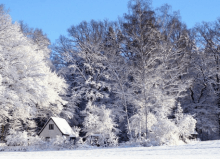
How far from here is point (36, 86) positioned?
18.6 m

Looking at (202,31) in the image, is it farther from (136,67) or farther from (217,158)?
(217,158)

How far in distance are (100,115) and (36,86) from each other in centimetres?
955

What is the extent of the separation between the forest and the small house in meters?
1.29

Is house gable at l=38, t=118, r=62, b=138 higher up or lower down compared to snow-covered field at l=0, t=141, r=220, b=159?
higher up

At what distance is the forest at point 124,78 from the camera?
19.1 metres

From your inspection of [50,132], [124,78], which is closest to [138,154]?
[124,78]

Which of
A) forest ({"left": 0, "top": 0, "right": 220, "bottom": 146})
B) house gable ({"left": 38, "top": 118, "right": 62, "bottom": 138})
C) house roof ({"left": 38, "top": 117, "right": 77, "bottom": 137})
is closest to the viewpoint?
forest ({"left": 0, "top": 0, "right": 220, "bottom": 146})

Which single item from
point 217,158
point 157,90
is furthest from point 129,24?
point 217,158

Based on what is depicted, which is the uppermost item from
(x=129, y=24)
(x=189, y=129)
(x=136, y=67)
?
(x=129, y=24)

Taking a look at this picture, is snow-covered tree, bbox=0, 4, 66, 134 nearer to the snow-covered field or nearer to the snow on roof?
the snow-covered field

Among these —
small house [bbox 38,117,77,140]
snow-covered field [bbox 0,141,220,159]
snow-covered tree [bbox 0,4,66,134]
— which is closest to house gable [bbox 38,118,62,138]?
small house [bbox 38,117,77,140]

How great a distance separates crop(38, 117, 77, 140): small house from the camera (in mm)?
27109

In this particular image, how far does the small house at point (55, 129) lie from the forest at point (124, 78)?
129 cm

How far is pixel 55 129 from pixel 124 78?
30.7 ft
